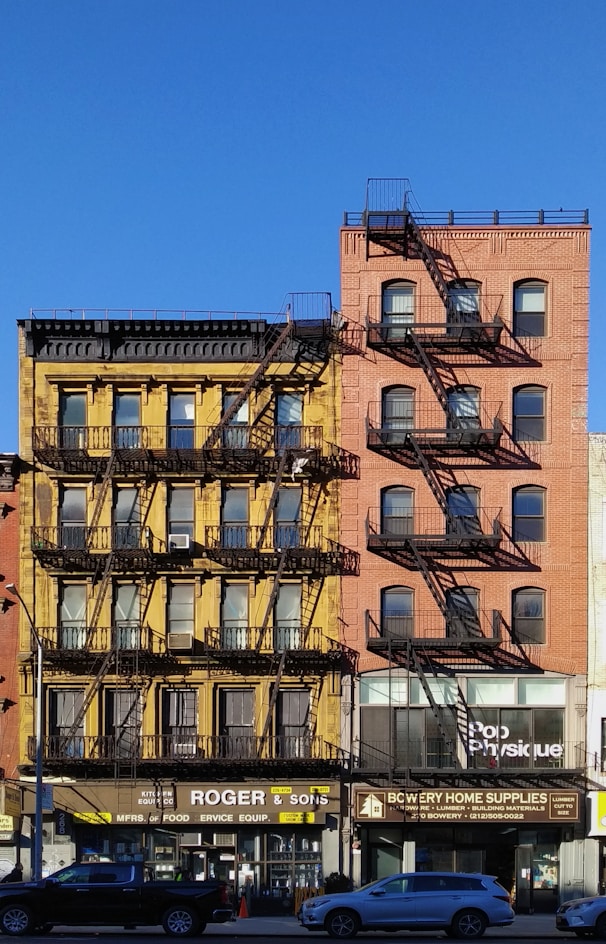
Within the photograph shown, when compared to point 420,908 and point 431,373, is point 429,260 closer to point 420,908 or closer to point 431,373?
point 431,373

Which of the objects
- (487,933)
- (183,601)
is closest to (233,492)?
(183,601)

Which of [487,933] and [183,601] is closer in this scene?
[487,933]

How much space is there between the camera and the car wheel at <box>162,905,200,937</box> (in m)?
31.6

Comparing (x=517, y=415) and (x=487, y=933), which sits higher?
(x=517, y=415)

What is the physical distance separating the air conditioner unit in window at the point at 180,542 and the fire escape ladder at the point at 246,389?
116 inches

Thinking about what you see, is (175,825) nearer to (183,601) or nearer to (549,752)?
(183,601)

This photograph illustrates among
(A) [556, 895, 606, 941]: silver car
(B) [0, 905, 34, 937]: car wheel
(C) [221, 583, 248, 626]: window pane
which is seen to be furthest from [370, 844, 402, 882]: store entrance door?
(B) [0, 905, 34, 937]: car wheel

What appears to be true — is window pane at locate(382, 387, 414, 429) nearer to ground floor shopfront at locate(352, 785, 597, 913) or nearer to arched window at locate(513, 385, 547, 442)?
arched window at locate(513, 385, 547, 442)

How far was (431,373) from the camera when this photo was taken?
148ft

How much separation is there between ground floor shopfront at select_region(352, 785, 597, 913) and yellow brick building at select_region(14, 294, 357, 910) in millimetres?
1363

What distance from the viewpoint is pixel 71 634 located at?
147ft

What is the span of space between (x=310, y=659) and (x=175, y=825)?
661 centimetres

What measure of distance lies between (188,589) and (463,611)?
349 inches

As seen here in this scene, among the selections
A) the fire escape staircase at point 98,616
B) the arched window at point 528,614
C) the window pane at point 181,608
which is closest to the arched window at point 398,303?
the arched window at point 528,614
